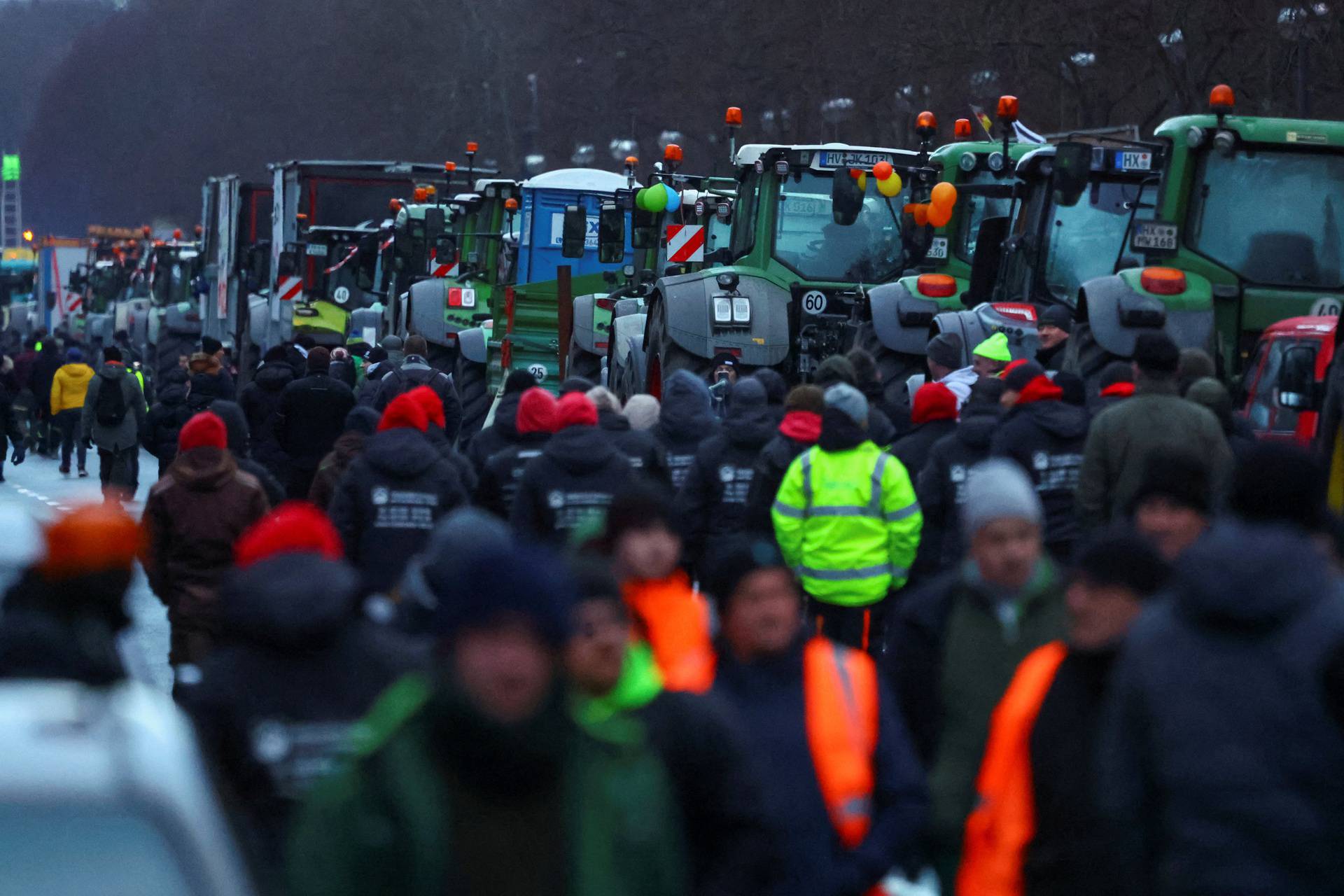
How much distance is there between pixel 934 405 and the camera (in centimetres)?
982

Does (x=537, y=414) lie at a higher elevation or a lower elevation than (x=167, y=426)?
higher

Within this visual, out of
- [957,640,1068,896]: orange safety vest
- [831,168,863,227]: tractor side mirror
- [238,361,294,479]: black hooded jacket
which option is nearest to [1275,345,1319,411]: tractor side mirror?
[831,168,863,227]: tractor side mirror

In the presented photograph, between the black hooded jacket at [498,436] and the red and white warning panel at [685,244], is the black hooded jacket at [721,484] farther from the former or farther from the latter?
the red and white warning panel at [685,244]

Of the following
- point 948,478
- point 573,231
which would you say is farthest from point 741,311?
point 948,478

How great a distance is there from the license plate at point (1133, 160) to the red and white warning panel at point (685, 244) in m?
6.42

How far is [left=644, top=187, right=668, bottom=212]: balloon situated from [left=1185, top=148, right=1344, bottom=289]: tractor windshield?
691 centimetres

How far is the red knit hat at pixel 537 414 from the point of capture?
914 centimetres

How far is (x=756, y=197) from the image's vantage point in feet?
55.6

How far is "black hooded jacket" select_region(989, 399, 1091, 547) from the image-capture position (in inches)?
356

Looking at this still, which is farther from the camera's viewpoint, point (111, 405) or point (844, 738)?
point (111, 405)

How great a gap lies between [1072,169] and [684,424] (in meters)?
3.32

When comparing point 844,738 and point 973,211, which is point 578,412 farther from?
point 973,211

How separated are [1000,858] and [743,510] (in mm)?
Result: 5084

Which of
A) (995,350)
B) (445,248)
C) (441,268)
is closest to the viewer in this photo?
(995,350)
